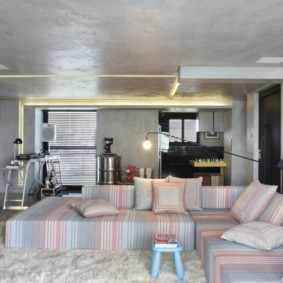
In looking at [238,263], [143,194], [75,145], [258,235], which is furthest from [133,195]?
[75,145]

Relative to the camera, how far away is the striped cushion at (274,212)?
Answer: 9.73ft

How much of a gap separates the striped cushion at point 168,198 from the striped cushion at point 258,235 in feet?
3.65

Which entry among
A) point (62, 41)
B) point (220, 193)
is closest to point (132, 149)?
point (220, 193)

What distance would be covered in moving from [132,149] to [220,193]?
3.82 meters

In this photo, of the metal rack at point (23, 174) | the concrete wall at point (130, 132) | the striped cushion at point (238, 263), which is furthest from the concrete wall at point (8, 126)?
the striped cushion at point (238, 263)

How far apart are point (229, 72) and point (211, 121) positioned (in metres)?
4.57

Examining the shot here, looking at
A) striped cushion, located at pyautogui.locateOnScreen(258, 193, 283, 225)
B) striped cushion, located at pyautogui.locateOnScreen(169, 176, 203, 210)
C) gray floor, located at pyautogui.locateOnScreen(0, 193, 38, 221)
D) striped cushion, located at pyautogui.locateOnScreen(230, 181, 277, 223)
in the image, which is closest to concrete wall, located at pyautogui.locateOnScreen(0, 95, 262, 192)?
gray floor, located at pyautogui.locateOnScreen(0, 193, 38, 221)

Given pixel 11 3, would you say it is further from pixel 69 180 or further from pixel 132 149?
pixel 69 180

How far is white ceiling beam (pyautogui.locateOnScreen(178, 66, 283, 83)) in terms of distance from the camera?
3934mm

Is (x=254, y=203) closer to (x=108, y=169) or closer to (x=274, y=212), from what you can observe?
(x=274, y=212)

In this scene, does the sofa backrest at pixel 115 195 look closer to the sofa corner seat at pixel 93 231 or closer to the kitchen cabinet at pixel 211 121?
the sofa corner seat at pixel 93 231

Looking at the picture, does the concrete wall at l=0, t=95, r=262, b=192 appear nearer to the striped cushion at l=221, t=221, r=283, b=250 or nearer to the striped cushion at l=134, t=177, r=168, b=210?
A: the striped cushion at l=134, t=177, r=168, b=210

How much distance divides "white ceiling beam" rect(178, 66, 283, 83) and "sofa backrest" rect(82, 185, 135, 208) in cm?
170

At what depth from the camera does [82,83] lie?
5.14 meters
